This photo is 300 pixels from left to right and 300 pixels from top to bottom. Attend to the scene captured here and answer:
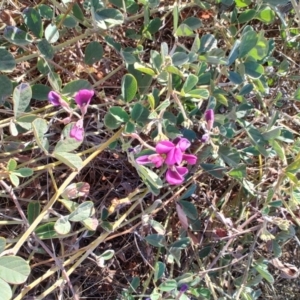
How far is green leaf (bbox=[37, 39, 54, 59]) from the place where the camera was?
0.94m

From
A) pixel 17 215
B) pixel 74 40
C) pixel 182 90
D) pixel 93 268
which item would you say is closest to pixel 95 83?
pixel 74 40

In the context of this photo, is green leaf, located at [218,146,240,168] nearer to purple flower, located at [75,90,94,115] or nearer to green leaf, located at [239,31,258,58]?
green leaf, located at [239,31,258,58]

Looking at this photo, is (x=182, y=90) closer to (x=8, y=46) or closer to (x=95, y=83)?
(x=95, y=83)

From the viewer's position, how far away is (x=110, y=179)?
3.89 feet

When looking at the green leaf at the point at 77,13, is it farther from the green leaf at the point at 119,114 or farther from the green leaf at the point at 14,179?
the green leaf at the point at 14,179

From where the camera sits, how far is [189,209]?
3.59 feet

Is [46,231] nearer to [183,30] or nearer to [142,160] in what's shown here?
[142,160]

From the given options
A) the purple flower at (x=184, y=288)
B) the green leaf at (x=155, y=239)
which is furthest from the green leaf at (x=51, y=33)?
the purple flower at (x=184, y=288)

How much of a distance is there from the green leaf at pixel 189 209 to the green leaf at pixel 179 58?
329mm

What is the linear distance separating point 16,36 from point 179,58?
29cm

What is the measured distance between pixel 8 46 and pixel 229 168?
0.51 m

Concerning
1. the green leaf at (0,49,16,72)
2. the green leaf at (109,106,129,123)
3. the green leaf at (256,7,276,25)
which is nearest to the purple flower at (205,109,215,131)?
the green leaf at (109,106,129,123)

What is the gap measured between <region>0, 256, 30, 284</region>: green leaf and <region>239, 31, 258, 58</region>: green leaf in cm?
51

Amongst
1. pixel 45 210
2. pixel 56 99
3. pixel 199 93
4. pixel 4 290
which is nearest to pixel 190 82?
pixel 199 93
